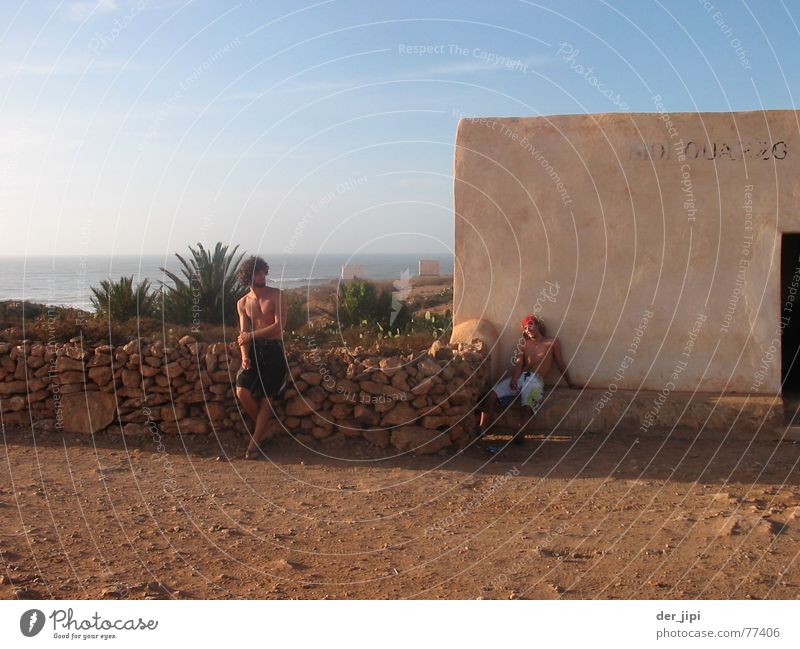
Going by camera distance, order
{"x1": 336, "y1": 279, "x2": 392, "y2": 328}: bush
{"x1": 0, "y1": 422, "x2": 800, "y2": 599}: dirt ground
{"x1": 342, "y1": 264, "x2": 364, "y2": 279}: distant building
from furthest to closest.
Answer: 1. {"x1": 342, "y1": 264, "x2": 364, "y2": 279}: distant building
2. {"x1": 336, "y1": 279, "x2": 392, "y2": 328}: bush
3. {"x1": 0, "y1": 422, "x2": 800, "y2": 599}: dirt ground

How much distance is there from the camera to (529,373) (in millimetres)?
7043

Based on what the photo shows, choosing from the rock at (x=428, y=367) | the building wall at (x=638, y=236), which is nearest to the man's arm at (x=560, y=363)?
the building wall at (x=638, y=236)

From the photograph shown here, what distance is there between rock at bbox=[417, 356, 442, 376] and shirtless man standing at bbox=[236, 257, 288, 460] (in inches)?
44.6

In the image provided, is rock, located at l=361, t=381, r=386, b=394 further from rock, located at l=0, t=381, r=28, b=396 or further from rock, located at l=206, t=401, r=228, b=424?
rock, located at l=0, t=381, r=28, b=396

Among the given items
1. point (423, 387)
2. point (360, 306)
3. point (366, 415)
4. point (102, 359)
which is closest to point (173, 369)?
point (102, 359)

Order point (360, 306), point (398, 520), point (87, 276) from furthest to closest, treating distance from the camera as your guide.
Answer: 1. point (87, 276)
2. point (360, 306)
3. point (398, 520)

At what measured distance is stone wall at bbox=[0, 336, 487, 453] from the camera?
678 centimetres

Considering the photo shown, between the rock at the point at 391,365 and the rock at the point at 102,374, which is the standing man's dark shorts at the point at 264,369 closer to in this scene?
the rock at the point at 391,365

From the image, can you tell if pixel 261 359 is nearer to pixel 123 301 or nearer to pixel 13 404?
pixel 13 404

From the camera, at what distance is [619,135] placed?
7.13 meters

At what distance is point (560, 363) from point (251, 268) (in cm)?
283

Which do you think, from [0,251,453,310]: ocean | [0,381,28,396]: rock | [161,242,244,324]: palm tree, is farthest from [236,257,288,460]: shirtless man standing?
[161,242,244,324]: palm tree
